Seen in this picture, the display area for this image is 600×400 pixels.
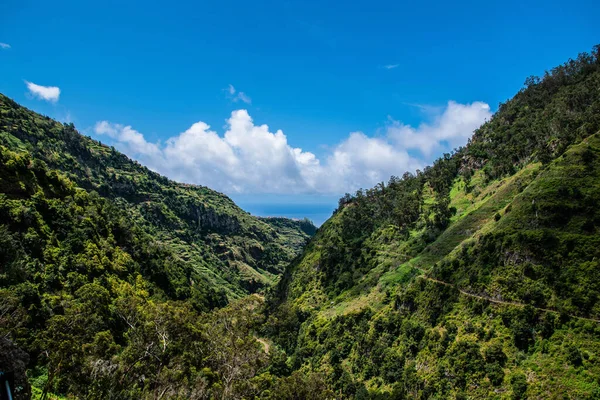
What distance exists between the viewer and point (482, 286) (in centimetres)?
5712

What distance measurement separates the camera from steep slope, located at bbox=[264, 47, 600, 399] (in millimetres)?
44469

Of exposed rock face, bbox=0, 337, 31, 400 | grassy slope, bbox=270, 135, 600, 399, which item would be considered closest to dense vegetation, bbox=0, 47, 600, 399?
grassy slope, bbox=270, 135, 600, 399

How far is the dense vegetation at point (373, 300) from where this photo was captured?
33.7 m

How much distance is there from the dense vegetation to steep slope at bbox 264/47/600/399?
283 millimetres

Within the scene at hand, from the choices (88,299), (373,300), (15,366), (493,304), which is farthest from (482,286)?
(88,299)

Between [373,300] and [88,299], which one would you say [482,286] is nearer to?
[373,300]

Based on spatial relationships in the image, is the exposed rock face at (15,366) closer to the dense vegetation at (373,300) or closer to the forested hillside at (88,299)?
the forested hillside at (88,299)

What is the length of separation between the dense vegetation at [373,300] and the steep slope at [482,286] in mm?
283

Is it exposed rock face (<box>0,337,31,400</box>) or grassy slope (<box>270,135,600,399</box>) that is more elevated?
grassy slope (<box>270,135,600,399</box>)

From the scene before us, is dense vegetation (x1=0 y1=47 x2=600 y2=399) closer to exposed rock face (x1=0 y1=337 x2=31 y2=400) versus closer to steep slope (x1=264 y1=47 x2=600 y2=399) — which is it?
steep slope (x1=264 y1=47 x2=600 y2=399)

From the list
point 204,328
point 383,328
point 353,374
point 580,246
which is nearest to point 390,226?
point 383,328

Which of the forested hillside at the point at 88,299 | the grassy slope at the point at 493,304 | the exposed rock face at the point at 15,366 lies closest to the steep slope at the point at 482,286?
the grassy slope at the point at 493,304

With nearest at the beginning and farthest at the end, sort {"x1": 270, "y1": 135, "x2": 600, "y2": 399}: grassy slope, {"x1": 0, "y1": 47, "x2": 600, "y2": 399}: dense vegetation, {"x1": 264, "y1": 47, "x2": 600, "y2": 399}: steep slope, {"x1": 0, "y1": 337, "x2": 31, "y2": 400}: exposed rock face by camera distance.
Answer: {"x1": 0, "y1": 337, "x2": 31, "y2": 400}: exposed rock face, {"x1": 0, "y1": 47, "x2": 600, "y2": 399}: dense vegetation, {"x1": 270, "y1": 135, "x2": 600, "y2": 399}: grassy slope, {"x1": 264, "y1": 47, "x2": 600, "y2": 399}: steep slope

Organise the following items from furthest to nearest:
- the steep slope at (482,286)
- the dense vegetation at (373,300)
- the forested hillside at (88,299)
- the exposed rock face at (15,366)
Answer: the steep slope at (482,286)
the dense vegetation at (373,300)
the forested hillside at (88,299)
the exposed rock face at (15,366)
